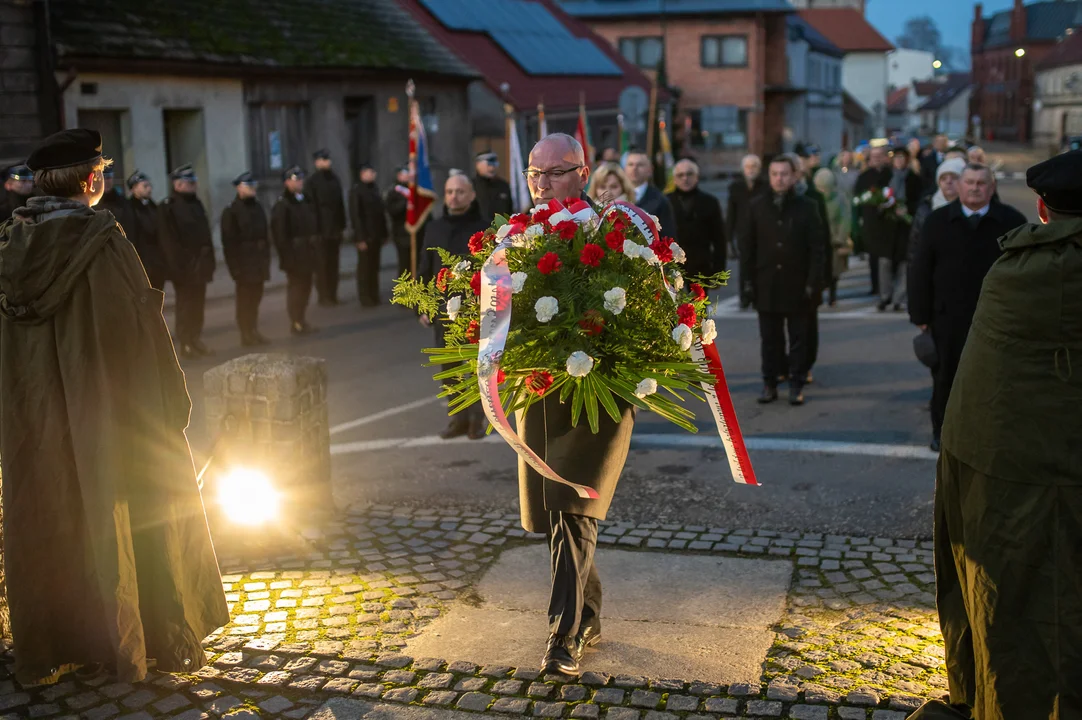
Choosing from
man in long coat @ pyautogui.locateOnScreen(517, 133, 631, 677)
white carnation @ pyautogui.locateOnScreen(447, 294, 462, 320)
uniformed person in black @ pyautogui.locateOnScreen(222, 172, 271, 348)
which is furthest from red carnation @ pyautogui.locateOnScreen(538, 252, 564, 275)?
uniformed person in black @ pyautogui.locateOnScreen(222, 172, 271, 348)

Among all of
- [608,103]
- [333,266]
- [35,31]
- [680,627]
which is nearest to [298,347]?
[333,266]

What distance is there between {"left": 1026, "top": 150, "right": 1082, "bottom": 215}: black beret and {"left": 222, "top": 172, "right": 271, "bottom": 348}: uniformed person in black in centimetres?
1129

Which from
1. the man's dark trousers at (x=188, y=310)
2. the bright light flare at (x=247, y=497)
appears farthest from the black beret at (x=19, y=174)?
the bright light flare at (x=247, y=497)

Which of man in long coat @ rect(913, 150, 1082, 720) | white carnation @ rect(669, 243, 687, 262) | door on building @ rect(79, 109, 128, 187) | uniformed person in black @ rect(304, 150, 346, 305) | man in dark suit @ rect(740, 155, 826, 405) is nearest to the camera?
man in long coat @ rect(913, 150, 1082, 720)

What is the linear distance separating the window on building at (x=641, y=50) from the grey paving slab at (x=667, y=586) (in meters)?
58.1

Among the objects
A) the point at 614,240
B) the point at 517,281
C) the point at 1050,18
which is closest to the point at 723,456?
the point at 614,240

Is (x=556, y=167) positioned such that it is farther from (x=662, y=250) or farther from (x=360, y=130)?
(x=360, y=130)

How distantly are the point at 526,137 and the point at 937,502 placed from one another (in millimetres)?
32985

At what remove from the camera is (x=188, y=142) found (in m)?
23.2

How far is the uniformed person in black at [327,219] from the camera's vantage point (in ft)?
57.6

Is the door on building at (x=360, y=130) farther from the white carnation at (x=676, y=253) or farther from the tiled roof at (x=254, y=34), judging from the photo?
the white carnation at (x=676, y=253)

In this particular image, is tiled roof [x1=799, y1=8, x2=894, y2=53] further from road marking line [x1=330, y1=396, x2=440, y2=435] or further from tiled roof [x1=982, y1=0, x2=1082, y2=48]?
road marking line [x1=330, y1=396, x2=440, y2=435]

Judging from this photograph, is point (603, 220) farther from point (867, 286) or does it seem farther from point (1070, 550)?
point (867, 286)

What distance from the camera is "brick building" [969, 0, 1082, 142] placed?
118 meters
